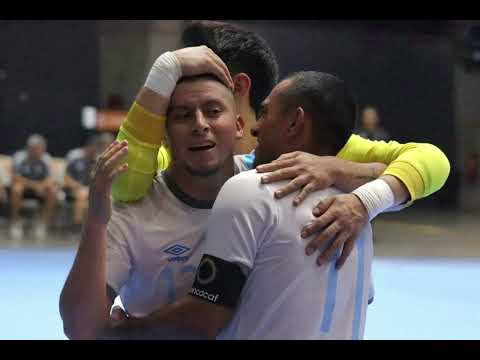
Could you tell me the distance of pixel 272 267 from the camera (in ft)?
5.10

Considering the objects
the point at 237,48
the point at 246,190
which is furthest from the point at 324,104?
the point at 237,48

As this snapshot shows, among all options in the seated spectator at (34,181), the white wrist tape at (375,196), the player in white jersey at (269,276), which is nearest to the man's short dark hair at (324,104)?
the player in white jersey at (269,276)

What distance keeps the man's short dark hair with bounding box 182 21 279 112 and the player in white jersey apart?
0.49m

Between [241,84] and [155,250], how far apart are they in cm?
60

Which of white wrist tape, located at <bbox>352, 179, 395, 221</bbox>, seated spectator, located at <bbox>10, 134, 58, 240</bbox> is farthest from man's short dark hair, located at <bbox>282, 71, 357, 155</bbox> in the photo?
seated spectator, located at <bbox>10, 134, 58, 240</bbox>

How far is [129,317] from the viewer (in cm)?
172

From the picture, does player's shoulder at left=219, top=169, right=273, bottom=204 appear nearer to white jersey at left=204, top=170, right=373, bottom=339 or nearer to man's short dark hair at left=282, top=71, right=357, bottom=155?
white jersey at left=204, top=170, right=373, bottom=339

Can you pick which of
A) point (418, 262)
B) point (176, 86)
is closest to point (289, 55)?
point (418, 262)

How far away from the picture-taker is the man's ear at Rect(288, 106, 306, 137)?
1694 millimetres

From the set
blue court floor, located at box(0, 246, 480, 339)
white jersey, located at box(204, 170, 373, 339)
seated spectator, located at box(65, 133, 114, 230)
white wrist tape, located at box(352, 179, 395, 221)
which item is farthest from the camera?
seated spectator, located at box(65, 133, 114, 230)

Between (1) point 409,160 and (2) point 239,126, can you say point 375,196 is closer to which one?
(1) point 409,160

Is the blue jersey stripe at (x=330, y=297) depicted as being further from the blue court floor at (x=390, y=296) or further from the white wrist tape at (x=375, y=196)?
the blue court floor at (x=390, y=296)

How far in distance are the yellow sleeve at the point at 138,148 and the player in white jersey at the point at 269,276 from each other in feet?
0.95
